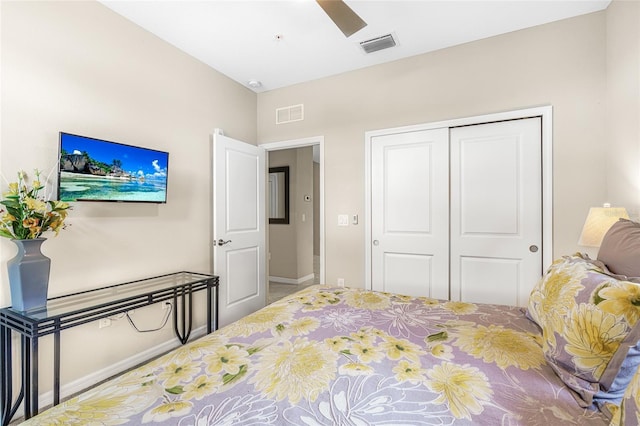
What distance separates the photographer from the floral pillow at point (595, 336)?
861mm

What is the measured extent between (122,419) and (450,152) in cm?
297

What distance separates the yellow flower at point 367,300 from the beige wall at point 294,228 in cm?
322

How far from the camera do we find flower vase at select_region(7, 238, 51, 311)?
67.4 inches

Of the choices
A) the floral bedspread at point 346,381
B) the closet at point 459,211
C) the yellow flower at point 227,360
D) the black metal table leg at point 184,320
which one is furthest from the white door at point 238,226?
the yellow flower at point 227,360

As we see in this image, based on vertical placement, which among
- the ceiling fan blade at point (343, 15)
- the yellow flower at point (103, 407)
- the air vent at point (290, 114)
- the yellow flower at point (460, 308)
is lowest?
the yellow flower at point (103, 407)

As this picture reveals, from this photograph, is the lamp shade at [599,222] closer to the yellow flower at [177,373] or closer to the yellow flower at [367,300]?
the yellow flower at [367,300]

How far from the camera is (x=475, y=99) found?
280 centimetres

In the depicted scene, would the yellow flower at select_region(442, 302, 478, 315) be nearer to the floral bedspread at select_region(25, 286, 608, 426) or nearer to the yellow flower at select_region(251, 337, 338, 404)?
the floral bedspread at select_region(25, 286, 608, 426)

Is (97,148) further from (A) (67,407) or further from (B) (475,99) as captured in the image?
(B) (475,99)

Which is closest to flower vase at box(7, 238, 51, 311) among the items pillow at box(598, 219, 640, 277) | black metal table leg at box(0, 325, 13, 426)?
black metal table leg at box(0, 325, 13, 426)

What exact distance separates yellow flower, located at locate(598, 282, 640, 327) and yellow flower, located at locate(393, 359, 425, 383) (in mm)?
600

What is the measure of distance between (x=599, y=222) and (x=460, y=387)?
161cm

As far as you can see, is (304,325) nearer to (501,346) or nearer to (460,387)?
(460,387)

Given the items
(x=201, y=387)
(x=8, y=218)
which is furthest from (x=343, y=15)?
(x=8, y=218)
